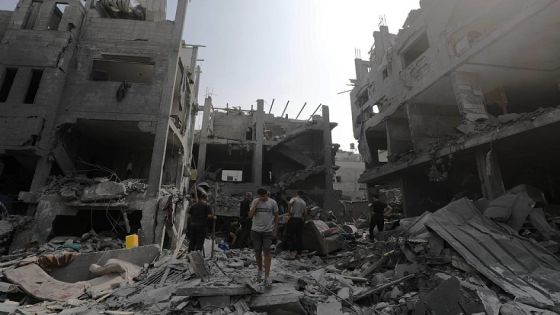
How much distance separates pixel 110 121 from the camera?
39.9ft

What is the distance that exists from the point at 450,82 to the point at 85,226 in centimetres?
1719

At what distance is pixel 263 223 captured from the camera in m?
5.33

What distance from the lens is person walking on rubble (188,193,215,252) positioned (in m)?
7.48

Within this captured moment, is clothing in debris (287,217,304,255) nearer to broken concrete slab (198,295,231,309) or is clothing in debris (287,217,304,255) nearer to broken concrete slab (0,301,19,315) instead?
broken concrete slab (198,295,231,309)

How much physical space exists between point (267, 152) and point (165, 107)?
37.1 feet

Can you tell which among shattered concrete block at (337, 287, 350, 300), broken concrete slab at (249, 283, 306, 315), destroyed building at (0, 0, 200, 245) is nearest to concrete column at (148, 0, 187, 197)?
destroyed building at (0, 0, 200, 245)

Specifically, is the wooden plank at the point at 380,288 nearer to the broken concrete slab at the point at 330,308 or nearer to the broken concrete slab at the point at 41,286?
the broken concrete slab at the point at 330,308

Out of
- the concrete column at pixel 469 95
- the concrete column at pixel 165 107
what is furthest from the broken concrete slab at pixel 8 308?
the concrete column at pixel 469 95

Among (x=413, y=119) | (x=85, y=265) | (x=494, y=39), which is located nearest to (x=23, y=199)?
(x=85, y=265)

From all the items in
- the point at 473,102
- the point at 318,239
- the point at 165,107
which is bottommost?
the point at 318,239

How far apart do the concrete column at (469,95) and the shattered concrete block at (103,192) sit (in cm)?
1332

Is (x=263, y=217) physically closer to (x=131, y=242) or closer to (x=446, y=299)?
(x=446, y=299)

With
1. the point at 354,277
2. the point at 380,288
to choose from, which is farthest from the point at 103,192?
the point at 380,288

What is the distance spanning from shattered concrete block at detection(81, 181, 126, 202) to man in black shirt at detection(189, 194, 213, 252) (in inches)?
193
